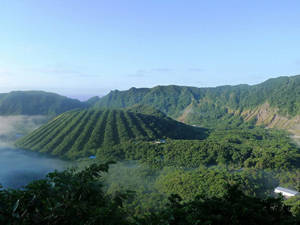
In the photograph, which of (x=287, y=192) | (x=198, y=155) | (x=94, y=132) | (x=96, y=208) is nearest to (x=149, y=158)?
(x=198, y=155)

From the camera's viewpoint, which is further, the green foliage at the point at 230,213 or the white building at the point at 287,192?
the white building at the point at 287,192

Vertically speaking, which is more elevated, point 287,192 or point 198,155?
point 198,155

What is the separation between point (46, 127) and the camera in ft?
343

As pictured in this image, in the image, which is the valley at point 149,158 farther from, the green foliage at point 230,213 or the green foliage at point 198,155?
the green foliage at point 230,213

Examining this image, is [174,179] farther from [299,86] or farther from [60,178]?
[299,86]

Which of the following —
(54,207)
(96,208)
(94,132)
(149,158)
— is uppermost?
(54,207)

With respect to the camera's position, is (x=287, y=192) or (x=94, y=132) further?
(x=94, y=132)

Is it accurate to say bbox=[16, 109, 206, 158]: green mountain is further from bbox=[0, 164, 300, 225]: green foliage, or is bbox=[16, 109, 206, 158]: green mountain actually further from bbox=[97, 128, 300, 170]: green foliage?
bbox=[0, 164, 300, 225]: green foliage

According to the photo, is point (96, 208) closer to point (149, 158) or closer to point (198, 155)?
point (149, 158)

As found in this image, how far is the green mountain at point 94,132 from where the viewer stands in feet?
259

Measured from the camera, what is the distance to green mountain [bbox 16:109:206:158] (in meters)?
79.0

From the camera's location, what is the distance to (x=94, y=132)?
293 feet

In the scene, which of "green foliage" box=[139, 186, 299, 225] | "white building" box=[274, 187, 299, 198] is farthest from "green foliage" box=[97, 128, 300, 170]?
"green foliage" box=[139, 186, 299, 225]

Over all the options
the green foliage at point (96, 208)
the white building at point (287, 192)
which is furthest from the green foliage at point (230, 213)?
the white building at point (287, 192)
